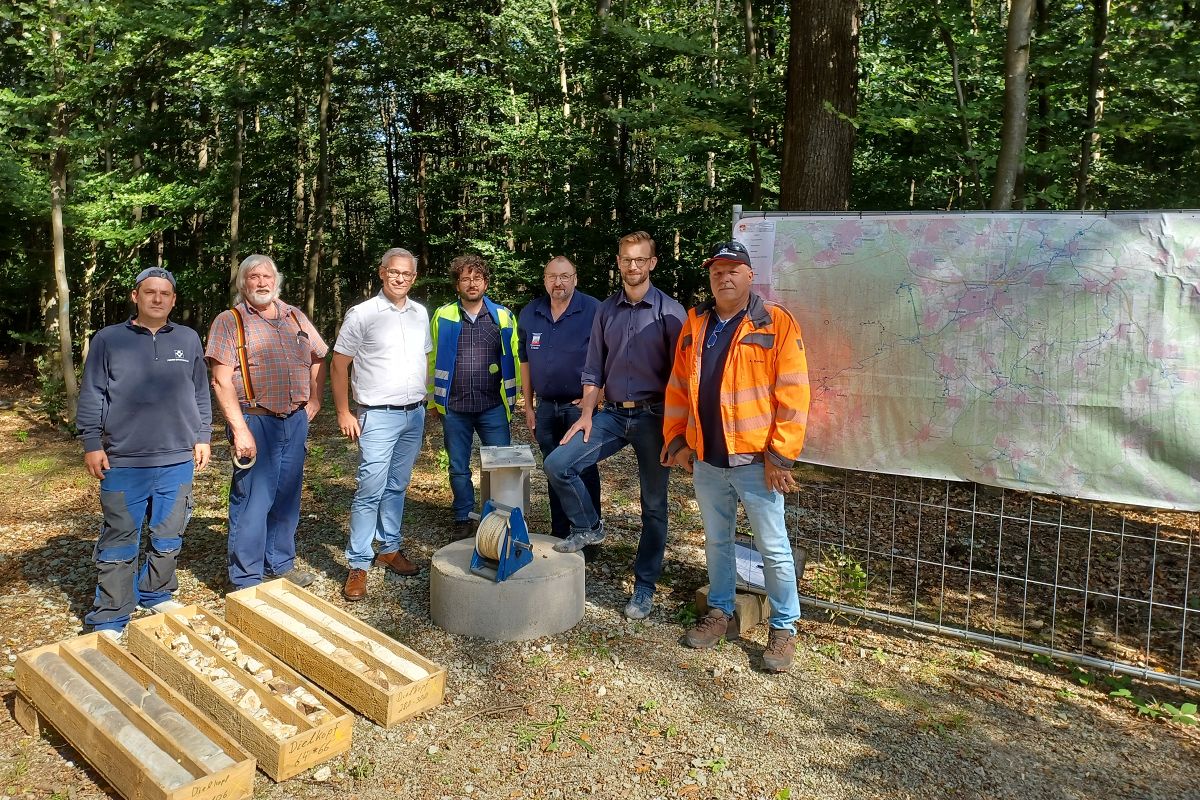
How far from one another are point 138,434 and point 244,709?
162cm

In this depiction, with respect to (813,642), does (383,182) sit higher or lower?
higher

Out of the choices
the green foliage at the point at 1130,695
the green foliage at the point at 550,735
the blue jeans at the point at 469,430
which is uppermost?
the blue jeans at the point at 469,430

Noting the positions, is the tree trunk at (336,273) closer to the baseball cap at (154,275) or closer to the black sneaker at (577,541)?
the baseball cap at (154,275)

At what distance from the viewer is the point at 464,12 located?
18516 millimetres

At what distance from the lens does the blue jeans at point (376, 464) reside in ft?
16.1

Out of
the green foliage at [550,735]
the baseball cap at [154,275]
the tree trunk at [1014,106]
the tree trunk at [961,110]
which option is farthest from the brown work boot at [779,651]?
the tree trunk at [961,110]

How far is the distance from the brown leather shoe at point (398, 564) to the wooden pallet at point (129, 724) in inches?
69.8

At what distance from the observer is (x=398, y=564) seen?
17.1ft

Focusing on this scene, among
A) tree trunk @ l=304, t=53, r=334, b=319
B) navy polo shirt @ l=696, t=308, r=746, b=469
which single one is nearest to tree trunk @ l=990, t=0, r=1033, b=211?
navy polo shirt @ l=696, t=308, r=746, b=469

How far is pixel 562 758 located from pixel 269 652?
1.61 metres

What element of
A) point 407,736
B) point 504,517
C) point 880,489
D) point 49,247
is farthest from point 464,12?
point 407,736

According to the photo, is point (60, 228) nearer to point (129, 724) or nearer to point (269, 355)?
point (269, 355)

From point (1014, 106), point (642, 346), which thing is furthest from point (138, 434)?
point (1014, 106)

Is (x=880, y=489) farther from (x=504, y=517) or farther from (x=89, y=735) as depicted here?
(x=89, y=735)
